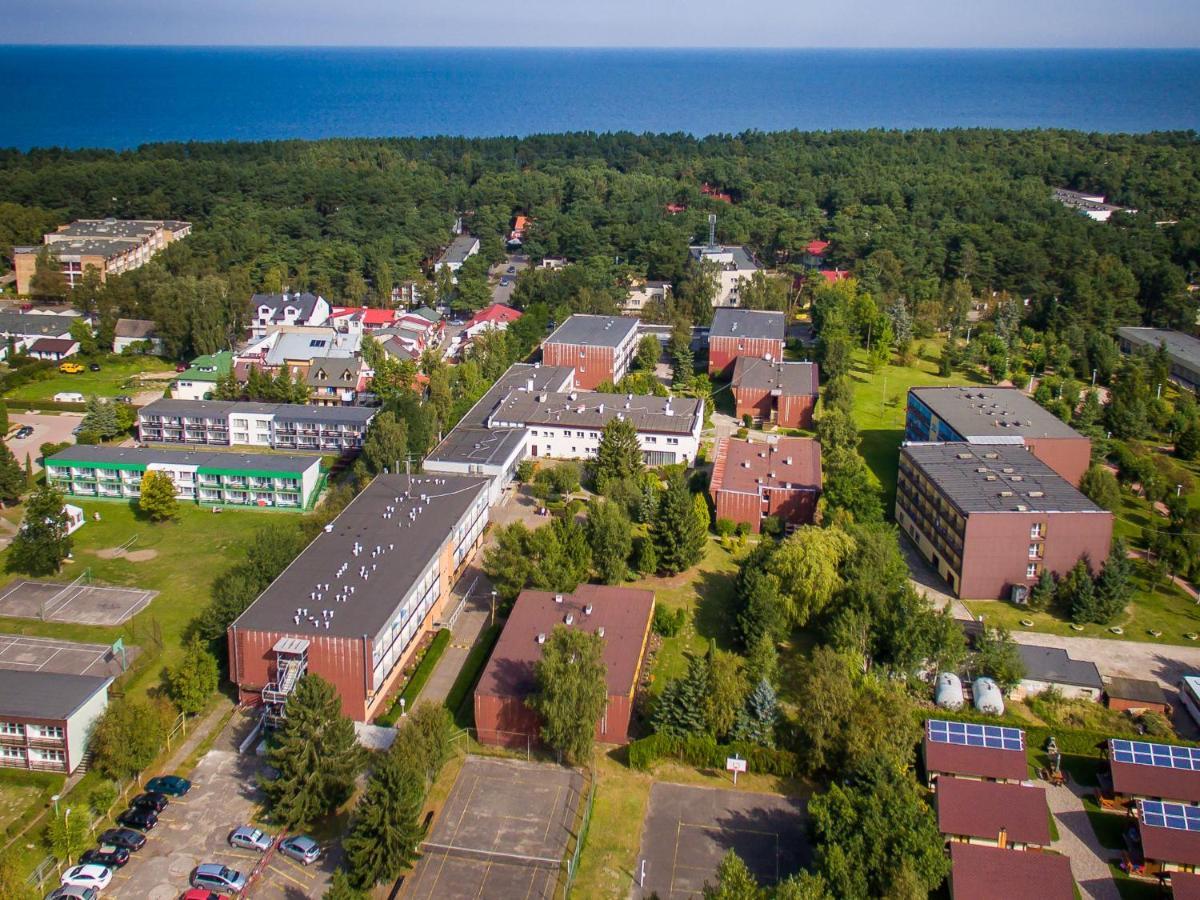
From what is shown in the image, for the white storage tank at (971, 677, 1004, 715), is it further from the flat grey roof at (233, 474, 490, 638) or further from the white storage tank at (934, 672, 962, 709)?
the flat grey roof at (233, 474, 490, 638)

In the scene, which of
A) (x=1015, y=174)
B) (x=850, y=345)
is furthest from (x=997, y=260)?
(x=1015, y=174)

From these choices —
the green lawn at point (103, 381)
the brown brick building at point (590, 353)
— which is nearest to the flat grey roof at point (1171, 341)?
the brown brick building at point (590, 353)

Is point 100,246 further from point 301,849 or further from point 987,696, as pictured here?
point 987,696

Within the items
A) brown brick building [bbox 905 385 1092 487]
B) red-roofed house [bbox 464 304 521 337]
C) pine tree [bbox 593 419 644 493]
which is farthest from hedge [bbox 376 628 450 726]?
red-roofed house [bbox 464 304 521 337]

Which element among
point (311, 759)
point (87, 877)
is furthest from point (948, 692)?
point (87, 877)

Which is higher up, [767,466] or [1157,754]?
[767,466]

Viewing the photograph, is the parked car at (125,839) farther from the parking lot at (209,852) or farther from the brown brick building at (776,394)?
the brown brick building at (776,394)
